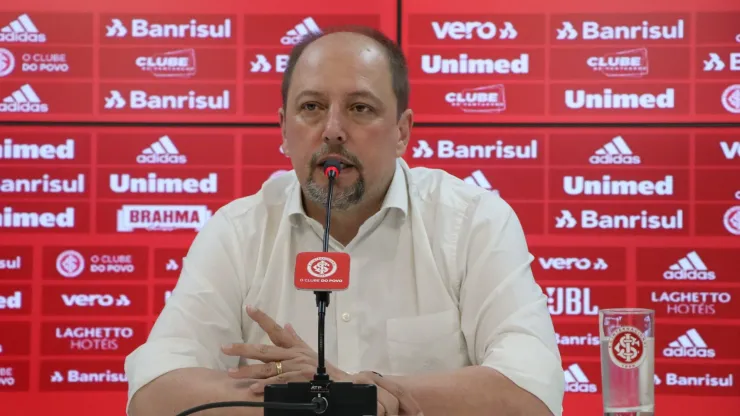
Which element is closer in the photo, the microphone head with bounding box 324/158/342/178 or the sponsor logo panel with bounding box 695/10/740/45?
the microphone head with bounding box 324/158/342/178

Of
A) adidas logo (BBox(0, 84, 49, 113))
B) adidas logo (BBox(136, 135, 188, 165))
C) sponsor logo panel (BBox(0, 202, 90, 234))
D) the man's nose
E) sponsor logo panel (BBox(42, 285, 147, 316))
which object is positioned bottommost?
sponsor logo panel (BBox(42, 285, 147, 316))

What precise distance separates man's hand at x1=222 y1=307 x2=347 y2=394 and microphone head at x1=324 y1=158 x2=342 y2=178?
29 cm

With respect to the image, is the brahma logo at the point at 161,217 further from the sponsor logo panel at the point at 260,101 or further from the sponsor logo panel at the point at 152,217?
the sponsor logo panel at the point at 260,101

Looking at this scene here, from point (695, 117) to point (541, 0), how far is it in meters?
0.64

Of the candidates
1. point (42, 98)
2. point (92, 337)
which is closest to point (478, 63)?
point (42, 98)

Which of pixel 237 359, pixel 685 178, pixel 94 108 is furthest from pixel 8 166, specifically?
pixel 685 178

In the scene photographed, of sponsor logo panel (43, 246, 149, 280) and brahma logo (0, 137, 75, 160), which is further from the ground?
brahma logo (0, 137, 75, 160)

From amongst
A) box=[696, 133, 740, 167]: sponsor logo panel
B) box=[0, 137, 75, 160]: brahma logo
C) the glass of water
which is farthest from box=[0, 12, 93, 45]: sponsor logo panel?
the glass of water

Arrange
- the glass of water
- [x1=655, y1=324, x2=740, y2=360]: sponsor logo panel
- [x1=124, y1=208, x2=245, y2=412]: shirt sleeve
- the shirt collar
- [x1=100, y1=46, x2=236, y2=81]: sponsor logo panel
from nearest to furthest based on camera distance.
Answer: the glass of water → [x1=124, y1=208, x2=245, y2=412]: shirt sleeve → the shirt collar → [x1=655, y1=324, x2=740, y2=360]: sponsor logo panel → [x1=100, y1=46, x2=236, y2=81]: sponsor logo panel

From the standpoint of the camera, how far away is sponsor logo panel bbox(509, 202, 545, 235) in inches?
113

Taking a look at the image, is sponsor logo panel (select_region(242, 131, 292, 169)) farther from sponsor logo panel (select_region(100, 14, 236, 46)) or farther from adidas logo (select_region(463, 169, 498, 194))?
adidas logo (select_region(463, 169, 498, 194))

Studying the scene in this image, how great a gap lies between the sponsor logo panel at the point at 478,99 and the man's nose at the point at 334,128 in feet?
3.82

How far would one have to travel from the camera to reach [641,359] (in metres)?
1.38

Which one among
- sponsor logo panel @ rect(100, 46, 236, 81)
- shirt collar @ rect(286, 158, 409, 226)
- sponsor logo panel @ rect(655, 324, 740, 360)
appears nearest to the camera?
shirt collar @ rect(286, 158, 409, 226)
